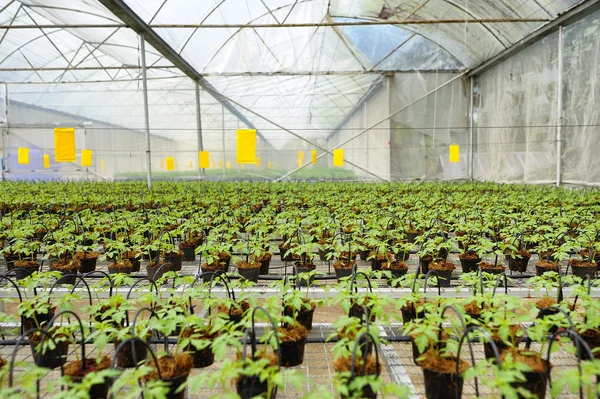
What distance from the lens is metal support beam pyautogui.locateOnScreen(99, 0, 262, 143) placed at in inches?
333

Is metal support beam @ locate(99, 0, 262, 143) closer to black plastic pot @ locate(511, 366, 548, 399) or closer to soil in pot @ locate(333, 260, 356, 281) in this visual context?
soil in pot @ locate(333, 260, 356, 281)

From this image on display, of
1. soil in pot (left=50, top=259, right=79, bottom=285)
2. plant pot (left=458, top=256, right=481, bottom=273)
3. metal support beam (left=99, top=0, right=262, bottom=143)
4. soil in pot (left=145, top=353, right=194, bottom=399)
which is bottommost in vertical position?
soil in pot (left=145, top=353, right=194, bottom=399)

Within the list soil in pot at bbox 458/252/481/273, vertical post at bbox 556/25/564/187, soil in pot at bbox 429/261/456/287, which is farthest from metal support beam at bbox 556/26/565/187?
soil in pot at bbox 429/261/456/287

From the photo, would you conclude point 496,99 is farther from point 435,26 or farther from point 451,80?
point 435,26

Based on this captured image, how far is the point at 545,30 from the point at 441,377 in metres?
12.1

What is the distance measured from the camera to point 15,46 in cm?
1439

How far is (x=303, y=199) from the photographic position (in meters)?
8.39

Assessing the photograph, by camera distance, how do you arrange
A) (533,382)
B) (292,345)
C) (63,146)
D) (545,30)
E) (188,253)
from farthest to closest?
1. (545,30)
2. (63,146)
3. (188,253)
4. (292,345)
5. (533,382)

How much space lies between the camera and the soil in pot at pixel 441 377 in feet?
6.45

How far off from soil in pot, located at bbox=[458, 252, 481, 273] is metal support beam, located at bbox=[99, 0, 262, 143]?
808 cm

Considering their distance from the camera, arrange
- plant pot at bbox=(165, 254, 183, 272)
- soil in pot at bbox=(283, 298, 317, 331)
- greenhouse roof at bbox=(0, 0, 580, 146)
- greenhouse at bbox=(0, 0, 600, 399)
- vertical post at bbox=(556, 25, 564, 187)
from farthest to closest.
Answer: greenhouse roof at bbox=(0, 0, 580, 146), vertical post at bbox=(556, 25, 564, 187), plant pot at bbox=(165, 254, 183, 272), soil in pot at bbox=(283, 298, 317, 331), greenhouse at bbox=(0, 0, 600, 399)

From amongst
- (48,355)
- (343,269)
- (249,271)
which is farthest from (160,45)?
(48,355)

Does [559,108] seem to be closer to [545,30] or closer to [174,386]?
[545,30]

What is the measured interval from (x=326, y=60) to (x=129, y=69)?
792cm
